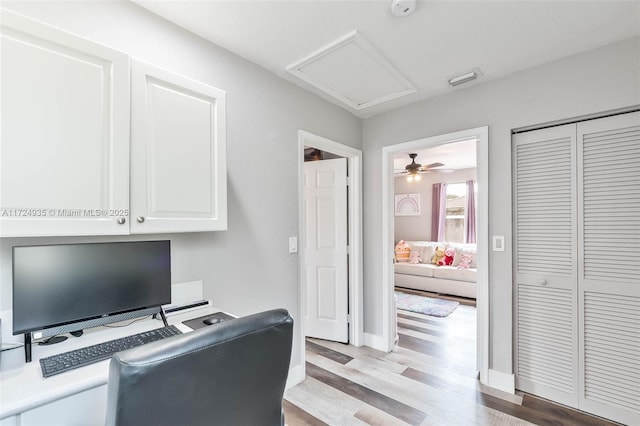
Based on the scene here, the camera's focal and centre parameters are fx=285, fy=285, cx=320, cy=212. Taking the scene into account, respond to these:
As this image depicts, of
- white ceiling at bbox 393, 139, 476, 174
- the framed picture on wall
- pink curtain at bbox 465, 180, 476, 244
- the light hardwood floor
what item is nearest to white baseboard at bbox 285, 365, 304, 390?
the light hardwood floor

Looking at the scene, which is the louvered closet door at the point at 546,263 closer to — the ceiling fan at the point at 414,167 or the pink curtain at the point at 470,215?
the ceiling fan at the point at 414,167

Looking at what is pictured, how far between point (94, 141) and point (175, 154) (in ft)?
1.08

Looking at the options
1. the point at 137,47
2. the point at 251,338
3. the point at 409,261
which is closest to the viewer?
the point at 251,338

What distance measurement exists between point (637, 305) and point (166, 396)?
105 inches

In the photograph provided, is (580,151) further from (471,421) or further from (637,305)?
(471,421)

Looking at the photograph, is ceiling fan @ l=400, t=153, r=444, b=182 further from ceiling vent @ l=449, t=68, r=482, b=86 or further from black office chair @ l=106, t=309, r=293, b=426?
black office chair @ l=106, t=309, r=293, b=426

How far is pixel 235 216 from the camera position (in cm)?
199

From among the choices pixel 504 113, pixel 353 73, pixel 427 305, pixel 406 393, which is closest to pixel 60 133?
pixel 353 73

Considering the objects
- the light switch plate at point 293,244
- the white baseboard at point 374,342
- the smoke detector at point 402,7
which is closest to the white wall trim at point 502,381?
the white baseboard at point 374,342

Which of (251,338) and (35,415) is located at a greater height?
(251,338)

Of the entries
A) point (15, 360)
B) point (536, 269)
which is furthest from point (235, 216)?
point (536, 269)

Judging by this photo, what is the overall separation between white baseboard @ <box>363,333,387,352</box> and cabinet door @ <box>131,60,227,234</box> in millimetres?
2229

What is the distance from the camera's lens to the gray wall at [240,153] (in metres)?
1.43

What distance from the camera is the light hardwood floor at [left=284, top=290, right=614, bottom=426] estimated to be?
1.94 m
